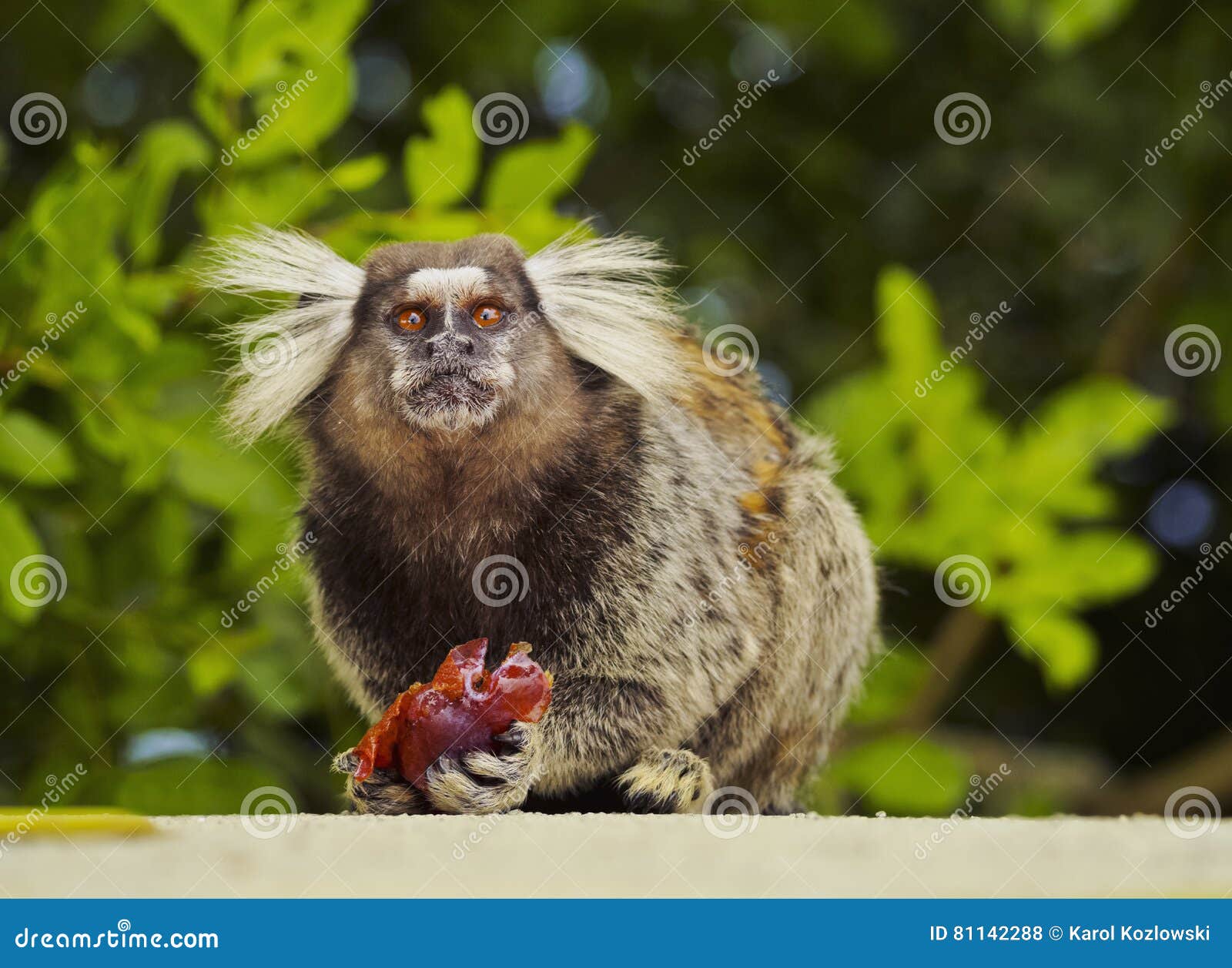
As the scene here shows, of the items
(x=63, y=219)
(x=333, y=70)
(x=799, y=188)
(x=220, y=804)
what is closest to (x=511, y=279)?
(x=333, y=70)

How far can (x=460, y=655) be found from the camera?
2.26 meters

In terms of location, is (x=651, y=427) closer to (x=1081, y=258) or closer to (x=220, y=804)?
(x=220, y=804)

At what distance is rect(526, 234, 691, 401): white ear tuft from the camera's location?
2742 mm

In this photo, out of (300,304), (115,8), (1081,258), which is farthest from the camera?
(1081,258)

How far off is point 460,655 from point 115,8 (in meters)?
2.71

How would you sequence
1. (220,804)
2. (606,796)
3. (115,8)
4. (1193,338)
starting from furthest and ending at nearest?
(1193,338)
(115,8)
(220,804)
(606,796)
